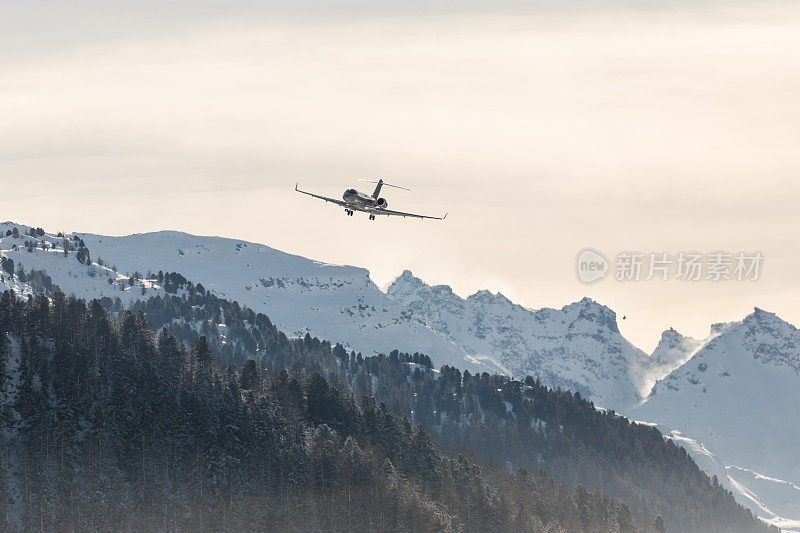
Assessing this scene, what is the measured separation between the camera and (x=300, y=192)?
655ft

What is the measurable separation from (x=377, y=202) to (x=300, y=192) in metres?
11.9

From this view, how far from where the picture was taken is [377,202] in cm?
19850
